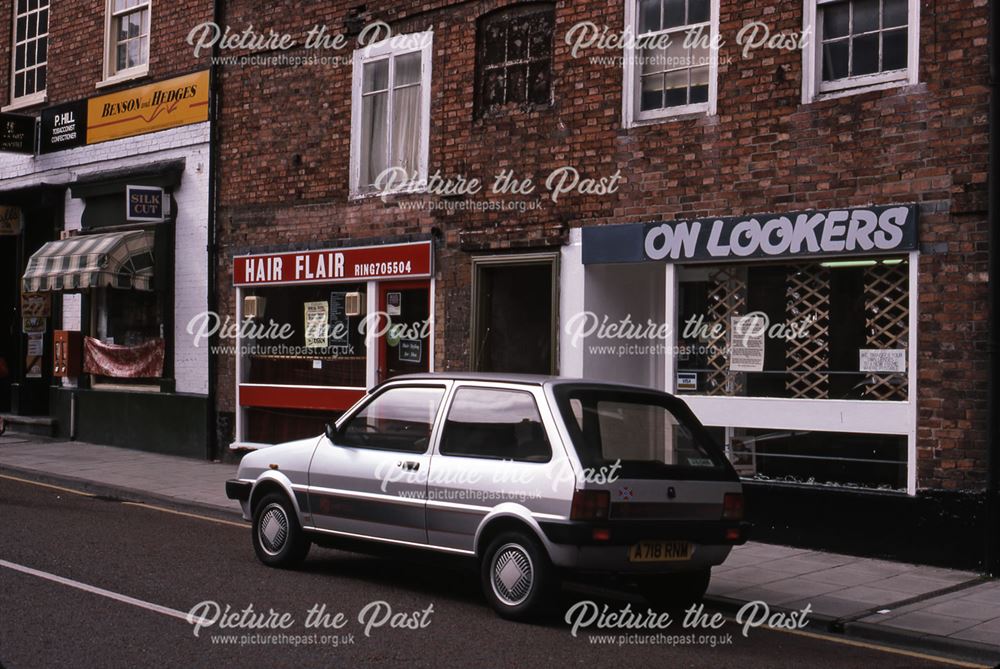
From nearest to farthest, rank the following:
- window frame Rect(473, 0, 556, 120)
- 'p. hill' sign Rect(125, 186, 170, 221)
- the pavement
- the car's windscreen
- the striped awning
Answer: the car's windscreen
the pavement
window frame Rect(473, 0, 556, 120)
'p. hill' sign Rect(125, 186, 170, 221)
the striped awning

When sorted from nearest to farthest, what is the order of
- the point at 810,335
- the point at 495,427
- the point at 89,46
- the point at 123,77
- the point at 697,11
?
1. the point at 495,427
2. the point at 810,335
3. the point at 697,11
4. the point at 123,77
5. the point at 89,46

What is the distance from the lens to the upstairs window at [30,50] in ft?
69.4

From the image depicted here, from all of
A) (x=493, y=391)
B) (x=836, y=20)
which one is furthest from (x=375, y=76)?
(x=493, y=391)

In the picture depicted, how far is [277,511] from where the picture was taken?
31.1ft

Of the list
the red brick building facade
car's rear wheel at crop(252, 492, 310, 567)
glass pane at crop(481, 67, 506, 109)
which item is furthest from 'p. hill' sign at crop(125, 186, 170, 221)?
car's rear wheel at crop(252, 492, 310, 567)

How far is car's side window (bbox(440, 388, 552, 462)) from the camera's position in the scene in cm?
794

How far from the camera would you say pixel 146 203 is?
17812 millimetres

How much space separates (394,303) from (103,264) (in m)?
5.27

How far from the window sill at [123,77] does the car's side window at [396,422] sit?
11.7m

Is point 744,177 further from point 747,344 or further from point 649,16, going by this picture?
point 649,16

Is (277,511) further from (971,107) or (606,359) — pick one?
(971,107)

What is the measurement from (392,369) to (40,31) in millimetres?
10760

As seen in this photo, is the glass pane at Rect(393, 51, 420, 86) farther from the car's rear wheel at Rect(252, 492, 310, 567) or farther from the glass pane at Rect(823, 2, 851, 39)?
the car's rear wheel at Rect(252, 492, 310, 567)

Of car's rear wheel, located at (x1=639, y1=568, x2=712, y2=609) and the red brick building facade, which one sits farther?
the red brick building facade
